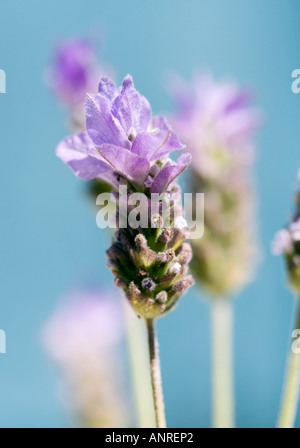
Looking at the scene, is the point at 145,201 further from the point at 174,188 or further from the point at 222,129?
the point at 222,129

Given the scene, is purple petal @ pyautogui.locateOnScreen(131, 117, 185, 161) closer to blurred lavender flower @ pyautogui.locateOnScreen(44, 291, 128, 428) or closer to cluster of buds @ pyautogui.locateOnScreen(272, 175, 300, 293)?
cluster of buds @ pyautogui.locateOnScreen(272, 175, 300, 293)

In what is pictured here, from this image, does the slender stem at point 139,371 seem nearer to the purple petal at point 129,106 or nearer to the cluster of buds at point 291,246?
the cluster of buds at point 291,246

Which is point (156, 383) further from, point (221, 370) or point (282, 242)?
point (221, 370)

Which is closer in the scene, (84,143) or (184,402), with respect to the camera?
(84,143)

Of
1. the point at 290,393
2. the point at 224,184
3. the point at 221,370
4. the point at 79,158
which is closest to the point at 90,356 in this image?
the point at 224,184

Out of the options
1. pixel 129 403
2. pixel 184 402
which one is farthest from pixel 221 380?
pixel 184 402

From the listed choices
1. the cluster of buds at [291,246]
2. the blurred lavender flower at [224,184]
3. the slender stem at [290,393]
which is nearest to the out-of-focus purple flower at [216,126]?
the blurred lavender flower at [224,184]

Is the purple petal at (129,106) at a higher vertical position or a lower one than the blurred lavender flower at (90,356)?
higher
